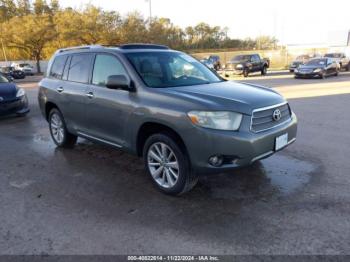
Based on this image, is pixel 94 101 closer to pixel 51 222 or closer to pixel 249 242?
pixel 51 222

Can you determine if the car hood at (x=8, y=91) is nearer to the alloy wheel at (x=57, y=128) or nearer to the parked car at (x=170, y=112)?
the alloy wheel at (x=57, y=128)

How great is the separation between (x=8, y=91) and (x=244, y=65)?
20.1 metres

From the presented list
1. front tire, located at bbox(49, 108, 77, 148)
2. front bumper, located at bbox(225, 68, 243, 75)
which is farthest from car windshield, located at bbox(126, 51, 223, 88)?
front bumper, located at bbox(225, 68, 243, 75)

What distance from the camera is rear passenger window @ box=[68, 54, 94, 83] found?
550 centimetres

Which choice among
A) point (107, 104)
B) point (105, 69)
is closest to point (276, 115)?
point (107, 104)

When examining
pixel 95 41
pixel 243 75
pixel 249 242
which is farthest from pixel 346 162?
pixel 95 41

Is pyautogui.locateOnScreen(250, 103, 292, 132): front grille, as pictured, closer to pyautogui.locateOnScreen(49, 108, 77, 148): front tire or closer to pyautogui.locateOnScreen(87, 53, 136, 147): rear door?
pyautogui.locateOnScreen(87, 53, 136, 147): rear door

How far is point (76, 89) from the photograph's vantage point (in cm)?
566

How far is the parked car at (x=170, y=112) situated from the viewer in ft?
12.7

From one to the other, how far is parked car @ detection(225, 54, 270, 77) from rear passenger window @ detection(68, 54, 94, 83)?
72.4 feet

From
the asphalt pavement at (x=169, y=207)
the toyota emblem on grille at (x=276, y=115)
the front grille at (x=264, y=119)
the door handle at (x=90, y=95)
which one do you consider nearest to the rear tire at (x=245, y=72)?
the asphalt pavement at (x=169, y=207)

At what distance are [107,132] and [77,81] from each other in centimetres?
123

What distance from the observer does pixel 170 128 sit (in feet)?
13.7

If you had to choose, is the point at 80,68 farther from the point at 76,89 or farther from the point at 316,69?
the point at 316,69
